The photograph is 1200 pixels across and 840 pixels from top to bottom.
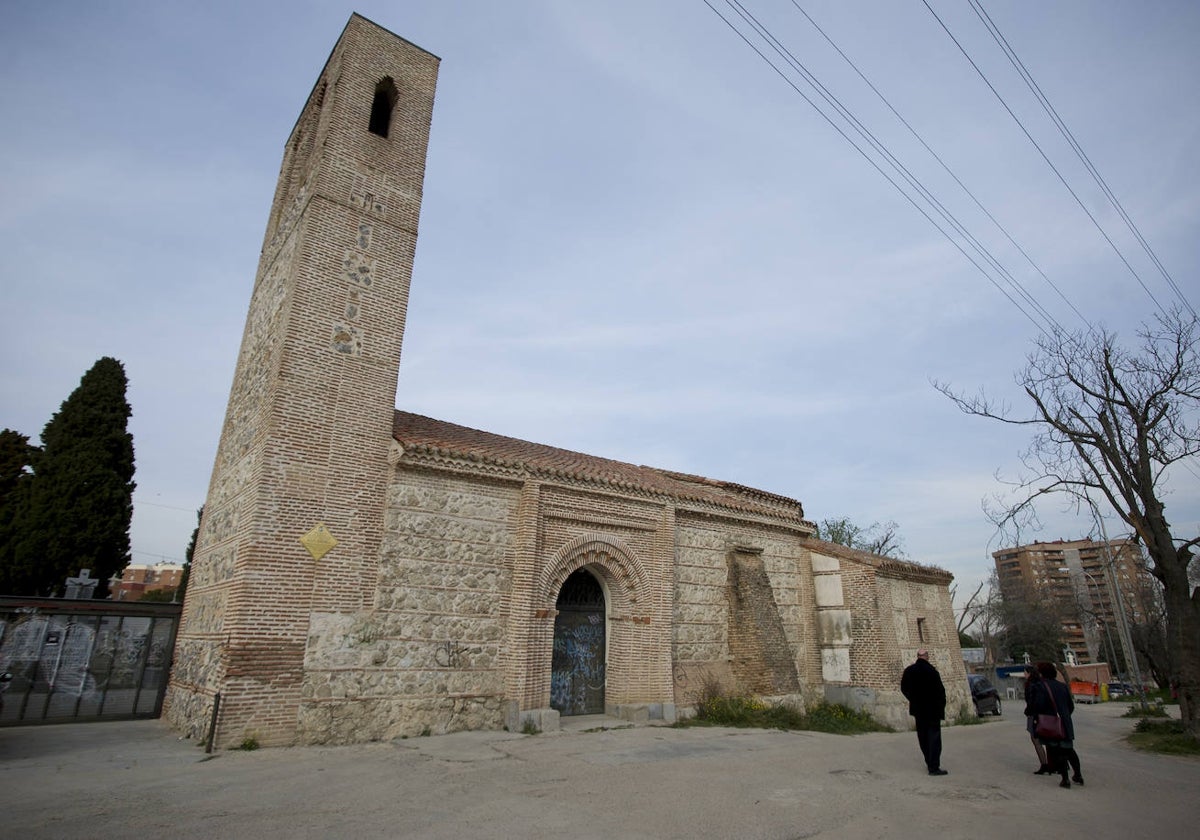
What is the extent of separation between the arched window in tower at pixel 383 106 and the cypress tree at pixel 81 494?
1665 cm

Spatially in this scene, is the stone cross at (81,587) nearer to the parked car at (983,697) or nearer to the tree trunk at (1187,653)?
the tree trunk at (1187,653)

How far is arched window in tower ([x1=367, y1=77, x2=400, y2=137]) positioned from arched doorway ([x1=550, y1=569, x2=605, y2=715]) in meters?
10.8

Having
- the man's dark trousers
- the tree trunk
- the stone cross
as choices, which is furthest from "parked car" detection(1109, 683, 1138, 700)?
the stone cross

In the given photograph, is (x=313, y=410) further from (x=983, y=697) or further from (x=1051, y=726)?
(x=983, y=697)

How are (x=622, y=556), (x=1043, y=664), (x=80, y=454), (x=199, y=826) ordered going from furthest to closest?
(x=80, y=454), (x=622, y=556), (x=1043, y=664), (x=199, y=826)

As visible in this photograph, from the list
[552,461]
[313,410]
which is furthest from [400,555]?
[552,461]

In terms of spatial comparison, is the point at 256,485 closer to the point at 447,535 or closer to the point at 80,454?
the point at 447,535

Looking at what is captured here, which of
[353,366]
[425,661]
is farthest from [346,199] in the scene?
[425,661]

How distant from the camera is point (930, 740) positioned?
28.3 ft

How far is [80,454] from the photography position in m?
22.3

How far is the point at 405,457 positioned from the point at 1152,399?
15.3 m

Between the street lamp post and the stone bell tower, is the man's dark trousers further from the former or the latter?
the street lamp post

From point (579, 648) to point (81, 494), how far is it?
1976 centimetres

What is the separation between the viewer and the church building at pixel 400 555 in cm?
981
